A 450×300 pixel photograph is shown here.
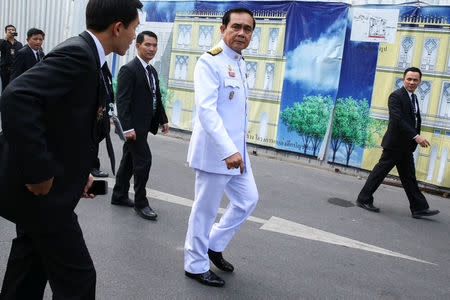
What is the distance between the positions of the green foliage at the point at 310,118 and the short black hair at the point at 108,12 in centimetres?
694

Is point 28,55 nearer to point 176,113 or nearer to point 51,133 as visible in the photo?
point 176,113

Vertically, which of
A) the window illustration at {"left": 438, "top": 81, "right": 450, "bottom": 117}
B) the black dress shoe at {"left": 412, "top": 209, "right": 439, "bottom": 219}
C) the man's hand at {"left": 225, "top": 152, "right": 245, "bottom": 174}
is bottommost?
the black dress shoe at {"left": 412, "top": 209, "right": 439, "bottom": 219}

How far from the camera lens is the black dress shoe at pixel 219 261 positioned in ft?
11.8

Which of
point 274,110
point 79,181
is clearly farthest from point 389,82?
point 79,181

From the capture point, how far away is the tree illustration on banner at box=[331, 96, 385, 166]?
8195 millimetres

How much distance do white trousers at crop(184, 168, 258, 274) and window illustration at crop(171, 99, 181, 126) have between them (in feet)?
23.9

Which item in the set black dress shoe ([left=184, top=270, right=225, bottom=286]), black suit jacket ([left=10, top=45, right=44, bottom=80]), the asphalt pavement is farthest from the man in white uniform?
black suit jacket ([left=10, top=45, right=44, bottom=80])

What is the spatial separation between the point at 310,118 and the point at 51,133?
7.28 meters

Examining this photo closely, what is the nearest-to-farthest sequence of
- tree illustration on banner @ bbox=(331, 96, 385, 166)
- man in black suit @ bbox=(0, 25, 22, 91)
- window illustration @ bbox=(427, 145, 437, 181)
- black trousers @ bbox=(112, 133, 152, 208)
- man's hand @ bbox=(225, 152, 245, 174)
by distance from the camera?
man's hand @ bbox=(225, 152, 245, 174)
black trousers @ bbox=(112, 133, 152, 208)
window illustration @ bbox=(427, 145, 437, 181)
tree illustration on banner @ bbox=(331, 96, 385, 166)
man in black suit @ bbox=(0, 25, 22, 91)

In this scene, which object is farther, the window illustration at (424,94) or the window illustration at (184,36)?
the window illustration at (184,36)

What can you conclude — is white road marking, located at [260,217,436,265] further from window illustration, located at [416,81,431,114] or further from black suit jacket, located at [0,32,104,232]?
window illustration, located at [416,81,431,114]

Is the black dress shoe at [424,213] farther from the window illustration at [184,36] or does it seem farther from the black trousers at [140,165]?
the window illustration at [184,36]

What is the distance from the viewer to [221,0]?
31.9 feet

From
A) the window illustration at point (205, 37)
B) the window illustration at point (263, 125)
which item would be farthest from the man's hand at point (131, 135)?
the window illustration at point (205, 37)
